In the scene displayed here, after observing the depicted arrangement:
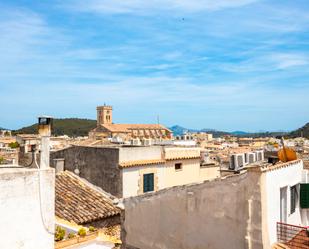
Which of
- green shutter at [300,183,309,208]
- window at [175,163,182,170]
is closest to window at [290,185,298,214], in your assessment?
green shutter at [300,183,309,208]

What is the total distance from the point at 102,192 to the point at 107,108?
136m

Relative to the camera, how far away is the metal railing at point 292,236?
8680 millimetres

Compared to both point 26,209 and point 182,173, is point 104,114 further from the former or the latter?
point 26,209

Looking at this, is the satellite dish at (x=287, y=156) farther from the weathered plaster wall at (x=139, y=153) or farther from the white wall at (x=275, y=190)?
the weathered plaster wall at (x=139, y=153)

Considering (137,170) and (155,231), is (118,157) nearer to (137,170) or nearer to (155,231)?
(137,170)

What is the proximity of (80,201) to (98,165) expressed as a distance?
3436 millimetres

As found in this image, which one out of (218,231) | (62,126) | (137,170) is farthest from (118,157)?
(62,126)

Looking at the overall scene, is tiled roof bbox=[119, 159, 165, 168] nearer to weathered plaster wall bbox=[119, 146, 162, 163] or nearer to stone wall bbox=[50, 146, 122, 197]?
weathered plaster wall bbox=[119, 146, 162, 163]

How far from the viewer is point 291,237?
881 centimetres

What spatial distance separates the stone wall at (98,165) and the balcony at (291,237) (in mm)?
10074

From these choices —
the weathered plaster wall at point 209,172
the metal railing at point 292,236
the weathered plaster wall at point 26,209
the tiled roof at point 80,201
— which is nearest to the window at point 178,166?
the weathered plaster wall at point 209,172

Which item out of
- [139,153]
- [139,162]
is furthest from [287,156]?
[139,153]

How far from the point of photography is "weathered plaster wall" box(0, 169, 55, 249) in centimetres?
693

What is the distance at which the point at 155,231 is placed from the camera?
1108 centimetres
